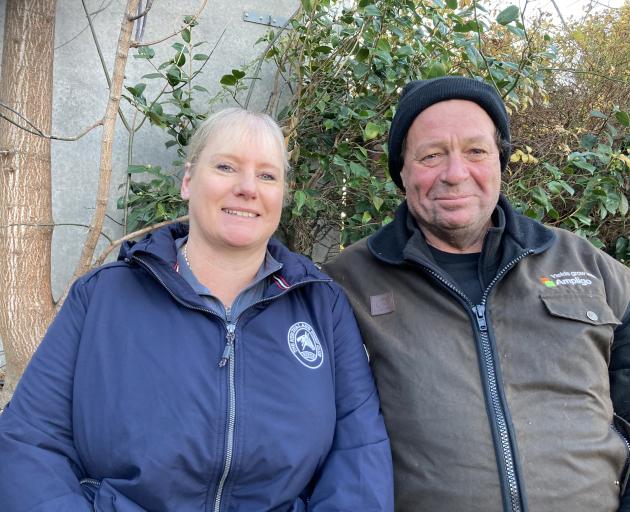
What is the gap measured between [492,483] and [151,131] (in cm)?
303

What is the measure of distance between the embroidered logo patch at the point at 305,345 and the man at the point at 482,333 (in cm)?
26

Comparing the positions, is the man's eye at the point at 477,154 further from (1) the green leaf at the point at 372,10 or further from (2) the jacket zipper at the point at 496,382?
(1) the green leaf at the point at 372,10

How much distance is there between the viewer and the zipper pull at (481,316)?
6.59ft

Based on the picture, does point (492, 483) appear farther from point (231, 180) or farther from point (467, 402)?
point (231, 180)

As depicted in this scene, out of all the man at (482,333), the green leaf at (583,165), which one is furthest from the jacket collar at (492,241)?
the green leaf at (583,165)

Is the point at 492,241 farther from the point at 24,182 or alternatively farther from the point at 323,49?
the point at 24,182

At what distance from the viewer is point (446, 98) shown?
2246mm

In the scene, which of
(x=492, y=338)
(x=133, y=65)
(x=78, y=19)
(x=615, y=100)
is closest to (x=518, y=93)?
(x=615, y=100)

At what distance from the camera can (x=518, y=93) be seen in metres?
3.63

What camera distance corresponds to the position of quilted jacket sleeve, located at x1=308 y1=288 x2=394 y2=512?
5.74 feet

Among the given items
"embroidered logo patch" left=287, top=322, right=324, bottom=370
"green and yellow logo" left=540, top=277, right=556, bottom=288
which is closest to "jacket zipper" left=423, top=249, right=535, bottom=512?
"green and yellow logo" left=540, top=277, right=556, bottom=288

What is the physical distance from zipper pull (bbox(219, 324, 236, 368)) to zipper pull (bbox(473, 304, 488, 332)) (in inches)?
32.9

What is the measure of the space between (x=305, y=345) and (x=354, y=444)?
347mm

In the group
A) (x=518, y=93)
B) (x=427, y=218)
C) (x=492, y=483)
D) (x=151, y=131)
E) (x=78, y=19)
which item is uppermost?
(x=78, y=19)
